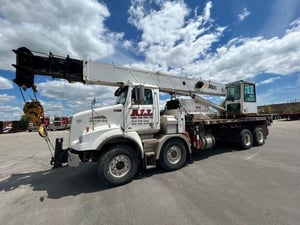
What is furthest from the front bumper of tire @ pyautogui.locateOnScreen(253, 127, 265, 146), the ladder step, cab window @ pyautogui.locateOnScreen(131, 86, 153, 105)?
tire @ pyautogui.locateOnScreen(253, 127, 265, 146)

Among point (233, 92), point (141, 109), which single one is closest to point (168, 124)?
point (141, 109)

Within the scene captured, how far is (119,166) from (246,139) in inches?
266

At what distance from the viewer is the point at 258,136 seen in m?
8.24

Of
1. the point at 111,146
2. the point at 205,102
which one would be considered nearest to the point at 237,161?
the point at 205,102

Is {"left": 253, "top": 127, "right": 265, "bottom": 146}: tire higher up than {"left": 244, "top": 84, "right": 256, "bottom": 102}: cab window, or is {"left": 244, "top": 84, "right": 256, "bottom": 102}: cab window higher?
{"left": 244, "top": 84, "right": 256, "bottom": 102}: cab window

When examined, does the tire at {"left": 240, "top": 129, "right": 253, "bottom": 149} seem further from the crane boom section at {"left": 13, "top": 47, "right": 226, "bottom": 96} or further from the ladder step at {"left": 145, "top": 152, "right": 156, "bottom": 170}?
the ladder step at {"left": 145, "top": 152, "right": 156, "bottom": 170}

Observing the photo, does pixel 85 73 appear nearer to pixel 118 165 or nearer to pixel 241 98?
pixel 118 165

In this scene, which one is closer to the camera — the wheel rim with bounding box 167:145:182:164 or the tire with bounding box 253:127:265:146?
the wheel rim with bounding box 167:145:182:164

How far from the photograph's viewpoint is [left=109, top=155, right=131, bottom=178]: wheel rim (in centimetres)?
412

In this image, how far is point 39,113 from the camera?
4504 mm

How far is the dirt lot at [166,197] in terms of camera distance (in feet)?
8.70

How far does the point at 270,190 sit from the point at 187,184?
178cm

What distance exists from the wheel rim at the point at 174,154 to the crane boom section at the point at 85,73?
7.10 ft

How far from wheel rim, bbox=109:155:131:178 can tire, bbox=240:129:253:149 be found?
19.7 ft
